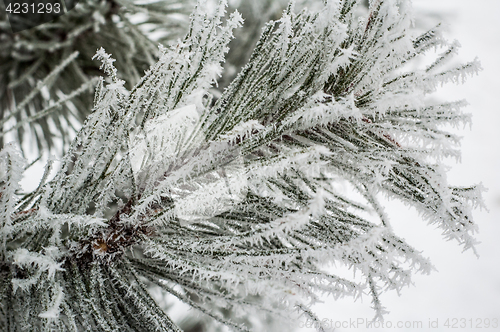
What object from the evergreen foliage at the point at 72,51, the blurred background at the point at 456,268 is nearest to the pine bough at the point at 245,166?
the evergreen foliage at the point at 72,51

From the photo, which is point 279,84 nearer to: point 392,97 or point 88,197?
point 392,97

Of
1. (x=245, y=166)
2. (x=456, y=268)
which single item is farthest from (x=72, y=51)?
(x=456, y=268)

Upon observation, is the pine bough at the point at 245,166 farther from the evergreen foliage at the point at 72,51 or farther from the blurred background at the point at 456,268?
the blurred background at the point at 456,268

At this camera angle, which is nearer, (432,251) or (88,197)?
(88,197)

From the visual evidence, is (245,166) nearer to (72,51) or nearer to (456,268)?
(72,51)

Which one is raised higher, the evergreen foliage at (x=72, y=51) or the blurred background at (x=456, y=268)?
the evergreen foliage at (x=72, y=51)

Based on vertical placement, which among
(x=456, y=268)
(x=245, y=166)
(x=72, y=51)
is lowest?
(x=456, y=268)

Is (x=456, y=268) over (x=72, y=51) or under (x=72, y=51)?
under

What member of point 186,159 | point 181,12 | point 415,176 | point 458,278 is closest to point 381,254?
point 415,176
